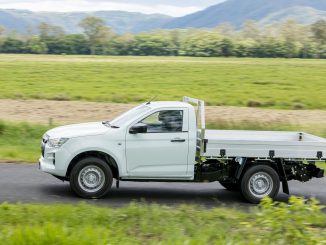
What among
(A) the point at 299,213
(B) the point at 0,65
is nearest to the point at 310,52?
(B) the point at 0,65

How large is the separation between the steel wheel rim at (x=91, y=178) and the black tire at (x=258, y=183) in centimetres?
265

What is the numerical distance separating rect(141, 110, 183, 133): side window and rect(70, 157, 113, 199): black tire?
1113 millimetres

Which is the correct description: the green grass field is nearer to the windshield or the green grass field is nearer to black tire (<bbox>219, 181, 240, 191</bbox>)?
black tire (<bbox>219, 181, 240, 191</bbox>)

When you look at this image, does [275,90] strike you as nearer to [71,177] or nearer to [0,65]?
[0,65]

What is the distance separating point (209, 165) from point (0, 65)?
60.5 meters

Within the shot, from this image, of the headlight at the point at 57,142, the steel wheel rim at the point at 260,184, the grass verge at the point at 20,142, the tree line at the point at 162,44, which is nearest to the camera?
the headlight at the point at 57,142

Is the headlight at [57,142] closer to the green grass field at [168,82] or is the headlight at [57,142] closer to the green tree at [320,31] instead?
the green grass field at [168,82]

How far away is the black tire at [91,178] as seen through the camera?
1171cm

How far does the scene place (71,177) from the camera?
38.4 ft

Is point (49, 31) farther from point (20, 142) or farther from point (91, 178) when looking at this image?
point (91, 178)

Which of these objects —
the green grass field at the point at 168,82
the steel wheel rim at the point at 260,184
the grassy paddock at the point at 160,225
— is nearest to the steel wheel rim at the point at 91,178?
the grassy paddock at the point at 160,225

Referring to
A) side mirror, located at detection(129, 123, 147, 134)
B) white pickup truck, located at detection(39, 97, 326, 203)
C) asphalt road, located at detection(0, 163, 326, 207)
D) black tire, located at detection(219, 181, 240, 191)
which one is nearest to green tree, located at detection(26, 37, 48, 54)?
asphalt road, located at detection(0, 163, 326, 207)

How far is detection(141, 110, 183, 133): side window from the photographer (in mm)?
12078

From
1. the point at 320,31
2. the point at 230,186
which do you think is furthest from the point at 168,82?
the point at 320,31
